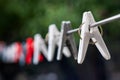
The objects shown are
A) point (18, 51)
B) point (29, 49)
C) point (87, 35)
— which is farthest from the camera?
point (18, 51)

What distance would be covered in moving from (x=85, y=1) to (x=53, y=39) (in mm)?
613

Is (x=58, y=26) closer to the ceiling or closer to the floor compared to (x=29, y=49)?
closer to the ceiling

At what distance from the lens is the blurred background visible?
3.14 metres

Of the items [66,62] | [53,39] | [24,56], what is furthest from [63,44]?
[66,62]

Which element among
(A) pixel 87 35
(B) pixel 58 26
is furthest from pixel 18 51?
(A) pixel 87 35

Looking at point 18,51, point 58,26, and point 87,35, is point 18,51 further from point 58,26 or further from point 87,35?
point 87,35

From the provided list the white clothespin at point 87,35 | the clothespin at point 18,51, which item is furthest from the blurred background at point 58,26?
the white clothespin at point 87,35

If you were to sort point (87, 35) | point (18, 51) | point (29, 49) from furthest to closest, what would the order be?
1. point (18, 51)
2. point (29, 49)
3. point (87, 35)

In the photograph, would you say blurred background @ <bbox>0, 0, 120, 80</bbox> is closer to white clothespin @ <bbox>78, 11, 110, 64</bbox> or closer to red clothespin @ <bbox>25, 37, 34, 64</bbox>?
red clothespin @ <bbox>25, 37, 34, 64</bbox>

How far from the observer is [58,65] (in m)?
3.95

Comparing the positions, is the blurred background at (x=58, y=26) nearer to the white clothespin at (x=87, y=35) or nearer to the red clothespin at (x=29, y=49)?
the red clothespin at (x=29, y=49)

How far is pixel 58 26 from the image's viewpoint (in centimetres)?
314

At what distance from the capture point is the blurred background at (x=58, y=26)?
3145 mm

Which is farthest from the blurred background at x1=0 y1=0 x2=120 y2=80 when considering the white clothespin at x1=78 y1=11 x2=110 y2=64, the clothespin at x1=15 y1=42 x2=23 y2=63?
the white clothespin at x1=78 y1=11 x2=110 y2=64
